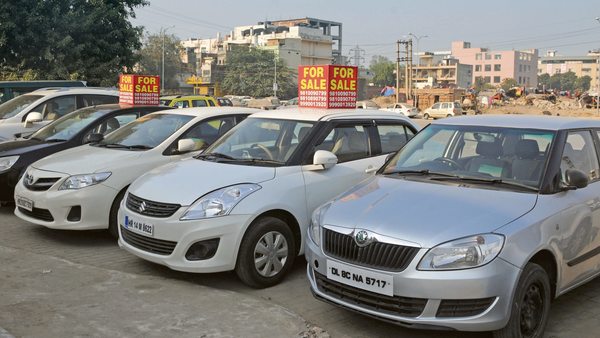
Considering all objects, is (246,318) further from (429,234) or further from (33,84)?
(33,84)

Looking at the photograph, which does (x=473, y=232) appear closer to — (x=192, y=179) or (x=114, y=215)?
(x=192, y=179)

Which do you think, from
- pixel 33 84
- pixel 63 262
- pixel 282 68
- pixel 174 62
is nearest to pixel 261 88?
pixel 282 68

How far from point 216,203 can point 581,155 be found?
3.05 metres

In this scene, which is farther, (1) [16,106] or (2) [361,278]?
(1) [16,106]

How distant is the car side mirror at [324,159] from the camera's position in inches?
218

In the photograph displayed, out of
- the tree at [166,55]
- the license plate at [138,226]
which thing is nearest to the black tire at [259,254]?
the license plate at [138,226]

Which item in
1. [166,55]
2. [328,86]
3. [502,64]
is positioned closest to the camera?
[328,86]

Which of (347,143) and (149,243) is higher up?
(347,143)

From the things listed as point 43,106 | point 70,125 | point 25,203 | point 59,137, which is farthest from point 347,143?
point 43,106

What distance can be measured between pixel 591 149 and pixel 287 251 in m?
2.76

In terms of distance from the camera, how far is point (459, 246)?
3.68 m

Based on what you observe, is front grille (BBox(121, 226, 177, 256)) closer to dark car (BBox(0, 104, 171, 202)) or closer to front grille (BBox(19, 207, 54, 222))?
front grille (BBox(19, 207, 54, 222))

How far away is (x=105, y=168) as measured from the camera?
6520 millimetres

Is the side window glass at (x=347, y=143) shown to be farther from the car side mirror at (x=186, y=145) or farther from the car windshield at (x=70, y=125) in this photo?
the car windshield at (x=70, y=125)
